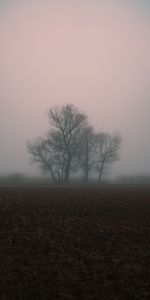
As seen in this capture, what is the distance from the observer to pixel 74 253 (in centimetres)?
1588

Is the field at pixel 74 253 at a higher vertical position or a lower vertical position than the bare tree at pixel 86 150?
lower

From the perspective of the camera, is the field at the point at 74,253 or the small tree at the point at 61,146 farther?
the small tree at the point at 61,146

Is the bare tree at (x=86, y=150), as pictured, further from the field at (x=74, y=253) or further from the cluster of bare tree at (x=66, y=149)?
the field at (x=74, y=253)

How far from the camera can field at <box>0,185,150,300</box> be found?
1250cm

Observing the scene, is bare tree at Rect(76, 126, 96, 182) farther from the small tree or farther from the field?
the field

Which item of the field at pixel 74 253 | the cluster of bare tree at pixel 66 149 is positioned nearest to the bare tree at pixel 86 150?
the cluster of bare tree at pixel 66 149

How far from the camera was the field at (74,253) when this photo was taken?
492 inches

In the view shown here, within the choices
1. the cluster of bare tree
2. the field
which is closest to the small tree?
the cluster of bare tree

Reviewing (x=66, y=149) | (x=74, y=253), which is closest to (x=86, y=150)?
(x=66, y=149)

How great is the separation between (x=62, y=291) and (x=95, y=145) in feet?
207

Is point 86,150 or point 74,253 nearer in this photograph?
point 74,253

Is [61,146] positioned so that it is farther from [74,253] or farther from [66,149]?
[74,253]

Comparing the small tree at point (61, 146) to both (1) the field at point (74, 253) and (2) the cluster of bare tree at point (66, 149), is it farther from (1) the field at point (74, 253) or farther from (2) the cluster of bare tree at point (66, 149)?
(1) the field at point (74, 253)

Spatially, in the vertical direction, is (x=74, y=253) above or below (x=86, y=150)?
below
